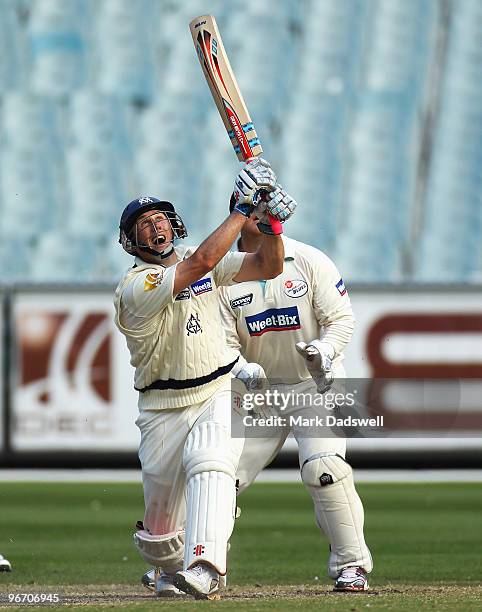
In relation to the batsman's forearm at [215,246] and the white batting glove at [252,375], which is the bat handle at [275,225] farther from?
the white batting glove at [252,375]

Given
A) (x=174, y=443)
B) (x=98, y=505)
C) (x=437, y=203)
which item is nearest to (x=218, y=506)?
(x=174, y=443)

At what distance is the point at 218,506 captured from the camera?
16.8 ft

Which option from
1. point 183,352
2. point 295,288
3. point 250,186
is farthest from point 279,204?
point 295,288

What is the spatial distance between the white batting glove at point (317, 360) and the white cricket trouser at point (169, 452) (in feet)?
1.29

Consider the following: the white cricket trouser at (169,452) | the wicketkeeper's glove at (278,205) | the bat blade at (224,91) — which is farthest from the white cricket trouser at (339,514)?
the bat blade at (224,91)

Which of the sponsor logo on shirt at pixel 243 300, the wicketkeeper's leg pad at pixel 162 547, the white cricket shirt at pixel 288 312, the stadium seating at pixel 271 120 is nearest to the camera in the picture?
the wicketkeeper's leg pad at pixel 162 547

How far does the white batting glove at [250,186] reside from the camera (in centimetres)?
525

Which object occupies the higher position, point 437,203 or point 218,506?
point 437,203

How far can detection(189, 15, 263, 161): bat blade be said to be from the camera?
5574 millimetres

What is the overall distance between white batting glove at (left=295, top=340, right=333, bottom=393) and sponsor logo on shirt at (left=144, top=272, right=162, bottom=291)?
818 mm

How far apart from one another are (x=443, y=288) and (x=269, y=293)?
624 cm

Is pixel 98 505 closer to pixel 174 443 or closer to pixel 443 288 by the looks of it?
pixel 443 288

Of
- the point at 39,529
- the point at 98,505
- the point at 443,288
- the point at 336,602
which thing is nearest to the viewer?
the point at 336,602

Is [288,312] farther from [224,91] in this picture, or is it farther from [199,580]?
[199,580]
